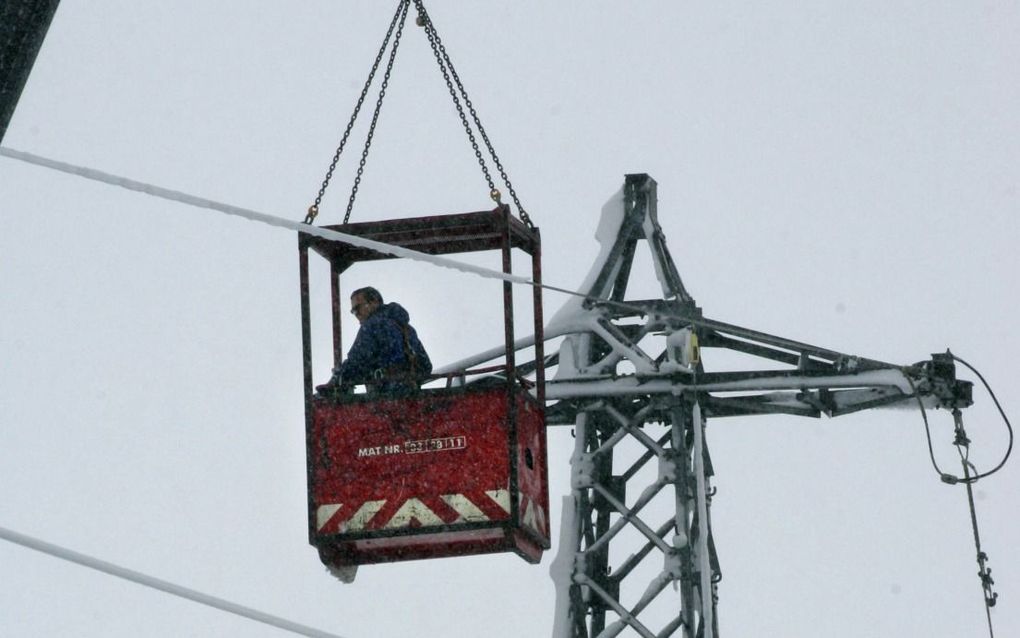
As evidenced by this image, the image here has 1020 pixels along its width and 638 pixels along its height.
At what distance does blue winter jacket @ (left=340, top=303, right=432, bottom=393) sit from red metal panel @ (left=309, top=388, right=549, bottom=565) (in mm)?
113

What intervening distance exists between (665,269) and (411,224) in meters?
3.17

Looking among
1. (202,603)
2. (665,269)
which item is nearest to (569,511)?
(665,269)

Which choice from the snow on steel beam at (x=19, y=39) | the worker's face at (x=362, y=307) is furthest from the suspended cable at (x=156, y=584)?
the worker's face at (x=362, y=307)

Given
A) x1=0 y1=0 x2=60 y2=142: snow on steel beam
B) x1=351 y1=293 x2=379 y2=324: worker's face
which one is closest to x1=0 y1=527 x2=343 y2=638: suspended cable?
x1=0 y1=0 x2=60 y2=142: snow on steel beam

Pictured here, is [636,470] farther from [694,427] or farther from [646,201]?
[646,201]

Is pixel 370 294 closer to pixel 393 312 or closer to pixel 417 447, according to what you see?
pixel 393 312

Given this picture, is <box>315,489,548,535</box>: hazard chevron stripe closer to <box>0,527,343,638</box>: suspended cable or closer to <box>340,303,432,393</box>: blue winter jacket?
<box>340,303,432,393</box>: blue winter jacket

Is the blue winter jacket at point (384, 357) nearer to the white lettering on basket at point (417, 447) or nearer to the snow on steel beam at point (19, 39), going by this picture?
the white lettering on basket at point (417, 447)

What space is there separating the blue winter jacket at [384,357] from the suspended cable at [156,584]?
426 cm

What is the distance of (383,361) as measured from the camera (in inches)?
612

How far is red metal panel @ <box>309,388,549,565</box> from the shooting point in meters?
15.3

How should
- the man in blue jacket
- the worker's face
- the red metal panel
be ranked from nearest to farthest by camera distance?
the red metal panel, the man in blue jacket, the worker's face

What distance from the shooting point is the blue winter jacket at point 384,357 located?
609 inches

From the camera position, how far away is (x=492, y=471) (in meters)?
15.3
